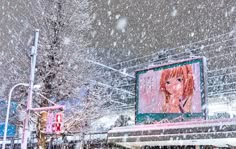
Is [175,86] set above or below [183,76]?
below

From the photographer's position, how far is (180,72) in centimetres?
1446

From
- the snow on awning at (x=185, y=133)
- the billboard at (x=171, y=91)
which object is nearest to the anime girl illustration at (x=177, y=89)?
the billboard at (x=171, y=91)

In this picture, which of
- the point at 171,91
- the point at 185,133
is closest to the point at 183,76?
the point at 171,91

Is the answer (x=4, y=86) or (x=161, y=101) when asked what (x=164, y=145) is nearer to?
(x=161, y=101)

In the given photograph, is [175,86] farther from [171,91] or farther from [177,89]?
[171,91]

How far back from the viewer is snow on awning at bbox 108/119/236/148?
10.2m

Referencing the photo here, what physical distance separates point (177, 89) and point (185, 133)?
11.6 ft

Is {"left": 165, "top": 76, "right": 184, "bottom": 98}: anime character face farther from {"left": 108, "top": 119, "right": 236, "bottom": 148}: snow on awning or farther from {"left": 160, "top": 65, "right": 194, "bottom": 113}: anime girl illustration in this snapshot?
{"left": 108, "top": 119, "right": 236, "bottom": 148}: snow on awning

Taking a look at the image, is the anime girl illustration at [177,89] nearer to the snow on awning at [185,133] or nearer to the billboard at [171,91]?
the billboard at [171,91]

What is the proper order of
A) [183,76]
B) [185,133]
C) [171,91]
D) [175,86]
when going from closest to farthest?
[185,133], [183,76], [175,86], [171,91]

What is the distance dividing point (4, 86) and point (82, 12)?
5.46m

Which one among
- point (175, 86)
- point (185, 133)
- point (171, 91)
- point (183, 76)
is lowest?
point (185, 133)

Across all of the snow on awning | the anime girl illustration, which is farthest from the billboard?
the snow on awning

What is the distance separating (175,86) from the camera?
14.5 m
